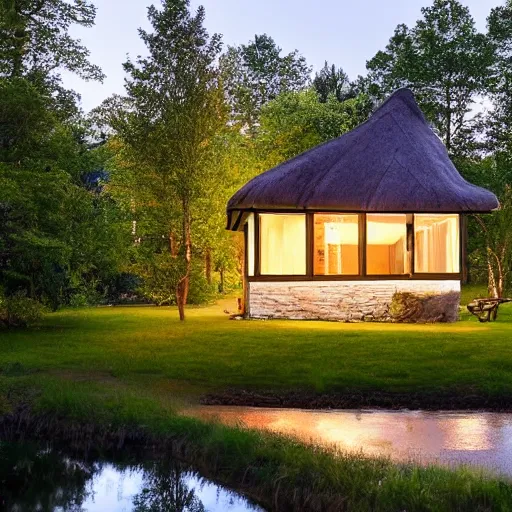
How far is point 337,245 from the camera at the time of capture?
20156 millimetres

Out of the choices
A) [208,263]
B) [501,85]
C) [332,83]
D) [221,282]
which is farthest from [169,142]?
[332,83]

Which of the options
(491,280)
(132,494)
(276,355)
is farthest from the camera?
(491,280)

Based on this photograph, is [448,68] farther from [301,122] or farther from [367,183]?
[367,183]

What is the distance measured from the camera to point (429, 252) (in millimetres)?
20406

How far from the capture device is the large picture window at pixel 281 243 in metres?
20.2

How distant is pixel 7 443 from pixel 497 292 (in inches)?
767

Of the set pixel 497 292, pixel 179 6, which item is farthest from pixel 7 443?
pixel 497 292

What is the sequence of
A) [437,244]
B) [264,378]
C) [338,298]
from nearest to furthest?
[264,378], [338,298], [437,244]

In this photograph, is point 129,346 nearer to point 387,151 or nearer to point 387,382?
point 387,382

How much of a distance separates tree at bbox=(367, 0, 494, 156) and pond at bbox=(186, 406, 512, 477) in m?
30.3

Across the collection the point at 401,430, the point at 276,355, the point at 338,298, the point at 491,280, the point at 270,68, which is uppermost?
the point at 270,68

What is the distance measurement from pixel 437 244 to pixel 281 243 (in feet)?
13.0

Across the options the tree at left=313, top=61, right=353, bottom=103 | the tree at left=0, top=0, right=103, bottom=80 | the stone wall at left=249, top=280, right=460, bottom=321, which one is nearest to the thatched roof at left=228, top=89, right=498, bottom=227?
the stone wall at left=249, top=280, right=460, bottom=321

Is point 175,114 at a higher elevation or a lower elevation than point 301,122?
lower
